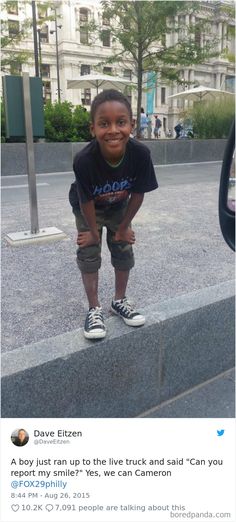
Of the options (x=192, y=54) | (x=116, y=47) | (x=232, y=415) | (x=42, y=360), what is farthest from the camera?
(x=116, y=47)

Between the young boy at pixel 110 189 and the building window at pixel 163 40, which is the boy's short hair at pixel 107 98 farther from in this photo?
the building window at pixel 163 40

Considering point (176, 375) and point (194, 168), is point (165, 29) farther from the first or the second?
point (176, 375)

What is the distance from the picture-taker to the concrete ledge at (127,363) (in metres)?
2.07

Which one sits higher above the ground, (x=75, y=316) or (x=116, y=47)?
(x=116, y=47)

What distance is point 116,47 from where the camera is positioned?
52.3 ft

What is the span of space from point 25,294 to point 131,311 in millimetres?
1037

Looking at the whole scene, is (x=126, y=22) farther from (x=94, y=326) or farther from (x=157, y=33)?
(x=94, y=326)

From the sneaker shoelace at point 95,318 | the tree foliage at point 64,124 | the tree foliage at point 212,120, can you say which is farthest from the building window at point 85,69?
the sneaker shoelace at point 95,318

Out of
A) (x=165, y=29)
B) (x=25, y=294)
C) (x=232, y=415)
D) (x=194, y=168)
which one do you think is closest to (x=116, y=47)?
(x=165, y=29)

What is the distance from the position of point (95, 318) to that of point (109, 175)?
0.78 meters

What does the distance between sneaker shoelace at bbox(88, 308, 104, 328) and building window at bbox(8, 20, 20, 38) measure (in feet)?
62.8

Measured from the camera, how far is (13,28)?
18641mm
